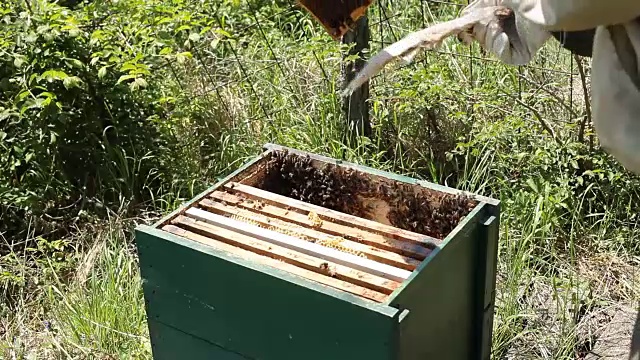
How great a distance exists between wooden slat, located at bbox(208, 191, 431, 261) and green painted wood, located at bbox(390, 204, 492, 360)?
85 mm

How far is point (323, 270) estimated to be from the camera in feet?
6.65

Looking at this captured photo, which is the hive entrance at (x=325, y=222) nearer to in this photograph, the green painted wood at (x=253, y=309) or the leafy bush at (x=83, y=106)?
the green painted wood at (x=253, y=309)

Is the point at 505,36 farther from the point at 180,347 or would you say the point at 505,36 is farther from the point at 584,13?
the point at 180,347

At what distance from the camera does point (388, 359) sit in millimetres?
1840

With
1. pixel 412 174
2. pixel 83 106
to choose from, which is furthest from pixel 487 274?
pixel 83 106

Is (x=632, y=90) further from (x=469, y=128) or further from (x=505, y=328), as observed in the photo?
(x=469, y=128)

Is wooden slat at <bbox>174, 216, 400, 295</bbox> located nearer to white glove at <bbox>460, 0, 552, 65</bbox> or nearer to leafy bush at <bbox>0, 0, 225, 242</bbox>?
white glove at <bbox>460, 0, 552, 65</bbox>

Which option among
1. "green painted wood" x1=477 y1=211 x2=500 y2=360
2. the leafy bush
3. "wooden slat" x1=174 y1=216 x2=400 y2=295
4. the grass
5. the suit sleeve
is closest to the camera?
the suit sleeve

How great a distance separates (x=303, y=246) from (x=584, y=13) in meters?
1.34

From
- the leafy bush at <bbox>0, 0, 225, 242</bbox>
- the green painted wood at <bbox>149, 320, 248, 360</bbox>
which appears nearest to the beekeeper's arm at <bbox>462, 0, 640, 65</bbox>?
the green painted wood at <bbox>149, 320, 248, 360</bbox>

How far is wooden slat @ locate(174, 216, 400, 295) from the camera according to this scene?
1.97m

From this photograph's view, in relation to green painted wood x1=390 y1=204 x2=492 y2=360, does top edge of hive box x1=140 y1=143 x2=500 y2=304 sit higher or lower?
higher

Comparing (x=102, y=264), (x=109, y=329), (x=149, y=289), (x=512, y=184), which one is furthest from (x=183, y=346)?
(x=512, y=184)

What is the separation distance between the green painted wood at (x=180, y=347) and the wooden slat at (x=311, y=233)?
0.38 metres
